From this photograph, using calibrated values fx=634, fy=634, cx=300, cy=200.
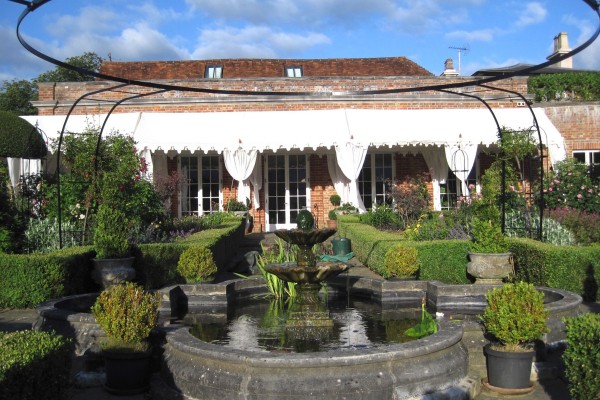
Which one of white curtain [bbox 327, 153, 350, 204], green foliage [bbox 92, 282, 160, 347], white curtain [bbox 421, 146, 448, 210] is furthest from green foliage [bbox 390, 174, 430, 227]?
green foliage [bbox 92, 282, 160, 347]

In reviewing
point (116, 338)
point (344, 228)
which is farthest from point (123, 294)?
point (344, 228)

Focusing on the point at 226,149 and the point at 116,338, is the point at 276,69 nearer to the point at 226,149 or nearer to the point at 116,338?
the point at 226,149

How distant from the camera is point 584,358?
4.23 metres

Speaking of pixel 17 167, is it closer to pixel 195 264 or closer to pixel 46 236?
pixel 46 236

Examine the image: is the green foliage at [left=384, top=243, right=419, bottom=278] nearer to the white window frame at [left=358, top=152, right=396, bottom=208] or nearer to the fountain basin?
the fountain basin

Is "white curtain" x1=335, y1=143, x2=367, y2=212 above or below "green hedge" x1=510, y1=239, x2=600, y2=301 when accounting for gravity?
above

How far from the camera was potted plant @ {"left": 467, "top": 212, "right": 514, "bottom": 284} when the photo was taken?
29.2 feet

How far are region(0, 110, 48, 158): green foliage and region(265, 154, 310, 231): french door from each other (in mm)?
8024

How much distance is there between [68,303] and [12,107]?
41.8m

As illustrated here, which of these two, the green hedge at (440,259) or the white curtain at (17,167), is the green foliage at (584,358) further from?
the white curtain at (17,167)

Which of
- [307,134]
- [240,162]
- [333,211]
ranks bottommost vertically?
[333,211]

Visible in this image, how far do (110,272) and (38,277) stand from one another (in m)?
0.99

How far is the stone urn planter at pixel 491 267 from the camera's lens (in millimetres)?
8891

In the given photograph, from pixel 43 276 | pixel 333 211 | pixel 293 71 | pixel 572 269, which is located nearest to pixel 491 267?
pixel 572 269
